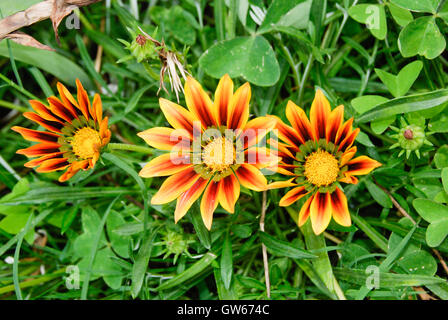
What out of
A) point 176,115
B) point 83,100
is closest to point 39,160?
point 83,100

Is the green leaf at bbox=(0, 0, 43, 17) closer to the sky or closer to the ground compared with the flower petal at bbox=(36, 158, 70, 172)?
closer to the sky

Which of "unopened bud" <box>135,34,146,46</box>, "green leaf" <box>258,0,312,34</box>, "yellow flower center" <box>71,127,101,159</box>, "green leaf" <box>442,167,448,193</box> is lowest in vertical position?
"green leaf" <box>442,167,448,193</box>

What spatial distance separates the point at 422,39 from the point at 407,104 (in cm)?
34

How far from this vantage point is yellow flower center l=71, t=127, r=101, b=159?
1662mm

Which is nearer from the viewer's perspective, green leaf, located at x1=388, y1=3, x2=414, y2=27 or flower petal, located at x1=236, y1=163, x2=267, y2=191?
flower petal, located at x1=236, y1=163, x2=267, y2=191

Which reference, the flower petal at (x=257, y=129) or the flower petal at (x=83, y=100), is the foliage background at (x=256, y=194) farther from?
the flower petal at (x=257, y=129)

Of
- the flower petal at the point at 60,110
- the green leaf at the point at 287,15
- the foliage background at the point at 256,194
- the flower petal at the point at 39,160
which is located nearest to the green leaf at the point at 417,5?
the foliage background at the point at 256,194

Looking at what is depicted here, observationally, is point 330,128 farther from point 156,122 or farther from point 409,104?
point 156,122

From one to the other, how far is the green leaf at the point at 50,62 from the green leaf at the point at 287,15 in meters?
0.98

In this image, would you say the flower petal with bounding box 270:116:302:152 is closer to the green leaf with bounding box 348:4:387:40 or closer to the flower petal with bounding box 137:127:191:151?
the flower petal with bounding box 137:127:191:151

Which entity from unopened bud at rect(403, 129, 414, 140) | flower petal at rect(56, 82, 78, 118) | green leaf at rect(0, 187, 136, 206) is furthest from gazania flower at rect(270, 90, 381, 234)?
green leaf at rect(0, 187, 136, 206)

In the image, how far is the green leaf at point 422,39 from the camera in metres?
1.74

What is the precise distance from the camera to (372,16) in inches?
71.2

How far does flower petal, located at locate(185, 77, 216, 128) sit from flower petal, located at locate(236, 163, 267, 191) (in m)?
0.23
